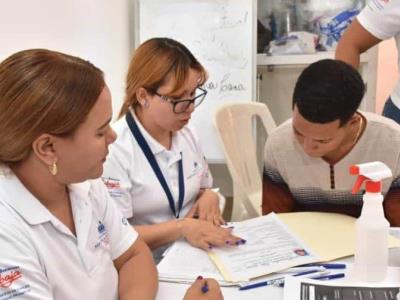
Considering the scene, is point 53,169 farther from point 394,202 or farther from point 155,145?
point 394,202

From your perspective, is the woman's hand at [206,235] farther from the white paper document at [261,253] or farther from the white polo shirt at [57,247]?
the white polo shirt at [57,247]

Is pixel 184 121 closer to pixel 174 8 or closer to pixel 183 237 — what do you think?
pixel 183 237

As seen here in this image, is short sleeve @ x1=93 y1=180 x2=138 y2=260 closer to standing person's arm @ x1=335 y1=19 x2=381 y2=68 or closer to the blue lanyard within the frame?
the blue lanyard

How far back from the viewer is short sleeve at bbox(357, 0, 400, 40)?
1645mm

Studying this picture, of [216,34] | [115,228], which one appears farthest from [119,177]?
[216,34]

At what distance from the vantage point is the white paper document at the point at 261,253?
40.5 inches

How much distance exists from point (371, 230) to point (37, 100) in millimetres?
666

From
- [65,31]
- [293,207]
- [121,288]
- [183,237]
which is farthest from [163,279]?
[65,31]

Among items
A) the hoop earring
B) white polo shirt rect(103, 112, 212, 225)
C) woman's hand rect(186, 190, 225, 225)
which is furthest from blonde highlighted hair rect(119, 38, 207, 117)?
the hoop earring

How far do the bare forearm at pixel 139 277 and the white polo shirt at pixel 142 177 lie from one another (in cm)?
29

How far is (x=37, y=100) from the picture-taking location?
2.61ft

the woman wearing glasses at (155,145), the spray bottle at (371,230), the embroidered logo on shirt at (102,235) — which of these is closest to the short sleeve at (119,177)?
the woman wearing glasses at (155,145)

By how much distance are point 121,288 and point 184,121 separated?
0.64 meters

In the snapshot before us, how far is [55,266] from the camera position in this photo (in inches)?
34.3
